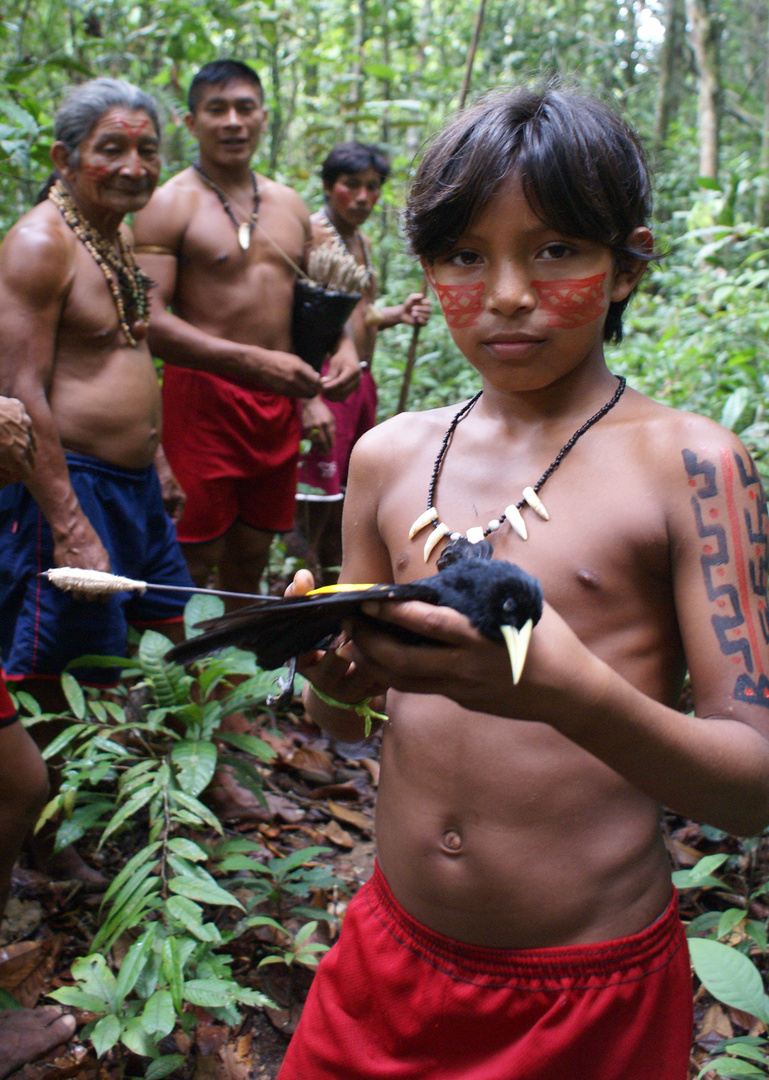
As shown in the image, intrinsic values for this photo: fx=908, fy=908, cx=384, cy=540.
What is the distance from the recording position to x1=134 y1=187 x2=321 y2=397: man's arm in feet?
12.8

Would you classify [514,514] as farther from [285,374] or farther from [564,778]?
[285,374]

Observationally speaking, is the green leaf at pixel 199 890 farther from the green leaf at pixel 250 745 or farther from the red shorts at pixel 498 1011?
the red shorts at pixel 498 1011

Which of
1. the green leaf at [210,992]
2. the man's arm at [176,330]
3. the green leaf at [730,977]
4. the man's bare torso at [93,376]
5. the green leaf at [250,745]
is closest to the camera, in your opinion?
the green leaf at [730,977]

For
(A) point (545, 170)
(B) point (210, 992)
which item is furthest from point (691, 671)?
(B) point (210, 992)

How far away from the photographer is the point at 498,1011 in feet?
4.43

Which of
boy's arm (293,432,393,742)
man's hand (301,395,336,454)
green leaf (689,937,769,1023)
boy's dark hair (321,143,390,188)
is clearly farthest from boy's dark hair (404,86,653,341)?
boy's dark hair (321,143,390,188)

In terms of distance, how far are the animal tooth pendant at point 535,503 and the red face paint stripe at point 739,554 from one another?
0.91 ft

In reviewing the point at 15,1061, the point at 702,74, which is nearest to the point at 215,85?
the point at 15,1061

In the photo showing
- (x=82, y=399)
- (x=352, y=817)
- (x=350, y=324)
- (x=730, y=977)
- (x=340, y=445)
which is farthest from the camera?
(x=340, y=445)

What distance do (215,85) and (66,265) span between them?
5.46 ft

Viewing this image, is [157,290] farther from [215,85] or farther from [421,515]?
[421,515]

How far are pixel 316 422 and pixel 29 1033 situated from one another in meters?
3.02

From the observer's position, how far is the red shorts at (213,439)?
13.5 feet

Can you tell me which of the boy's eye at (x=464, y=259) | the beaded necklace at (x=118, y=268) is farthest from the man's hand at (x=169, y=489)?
the boy's eye at (x=464, y=259)
